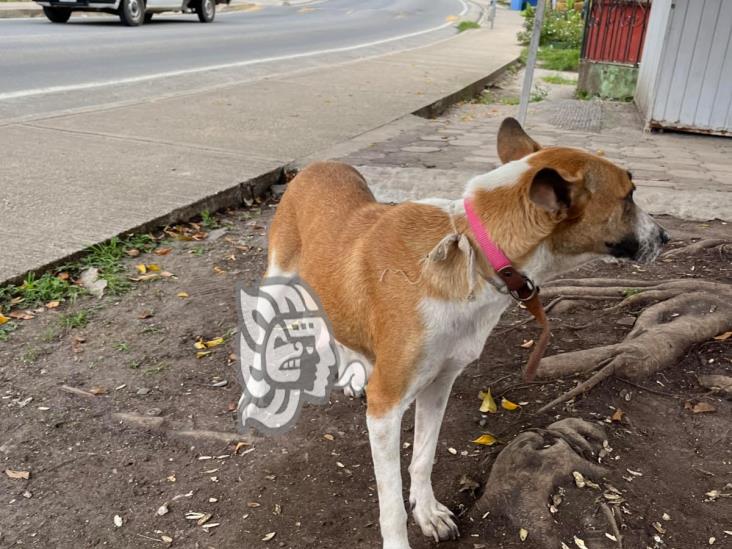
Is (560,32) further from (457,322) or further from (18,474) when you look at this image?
(18,474)

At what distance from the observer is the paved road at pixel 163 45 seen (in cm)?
1077

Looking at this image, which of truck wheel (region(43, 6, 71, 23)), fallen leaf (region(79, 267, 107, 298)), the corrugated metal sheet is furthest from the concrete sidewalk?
truck wheel (region(43, 6, 71, 23))

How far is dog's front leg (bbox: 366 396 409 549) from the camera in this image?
7.95ft

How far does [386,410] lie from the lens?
242cm

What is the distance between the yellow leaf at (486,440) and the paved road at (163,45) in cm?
783

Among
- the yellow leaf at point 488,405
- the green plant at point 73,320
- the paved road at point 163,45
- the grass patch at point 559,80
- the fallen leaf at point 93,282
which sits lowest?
the yellow leaf at point 488,405

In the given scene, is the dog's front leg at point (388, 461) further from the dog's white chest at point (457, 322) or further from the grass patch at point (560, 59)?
the grass patch at point (560, 59)

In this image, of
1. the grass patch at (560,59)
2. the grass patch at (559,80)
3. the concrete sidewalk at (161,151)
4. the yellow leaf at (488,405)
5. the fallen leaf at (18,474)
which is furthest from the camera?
the grass patch at (560,59)

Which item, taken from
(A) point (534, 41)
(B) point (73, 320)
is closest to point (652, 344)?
(A) point (534, 41)

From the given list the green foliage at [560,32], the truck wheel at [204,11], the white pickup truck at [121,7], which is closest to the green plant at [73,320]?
the white pickup truck at [121,7]

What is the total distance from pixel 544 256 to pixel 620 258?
1.05 feet

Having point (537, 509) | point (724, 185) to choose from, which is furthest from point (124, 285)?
point (724, 185)

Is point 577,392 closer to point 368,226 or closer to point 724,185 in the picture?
point 368,226

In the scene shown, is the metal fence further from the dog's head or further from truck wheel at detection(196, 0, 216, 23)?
truck wheel at detection(196, 0, 216, 23)
